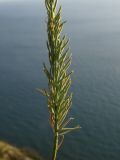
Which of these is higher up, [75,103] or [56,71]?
[56,71]

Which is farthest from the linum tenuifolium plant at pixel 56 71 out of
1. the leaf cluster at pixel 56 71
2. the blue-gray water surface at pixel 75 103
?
the blue-gray water surface at pixel 75 103

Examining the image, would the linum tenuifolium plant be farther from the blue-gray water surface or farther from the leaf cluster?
the blue-gray water surface

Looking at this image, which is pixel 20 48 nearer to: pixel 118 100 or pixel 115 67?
pixel 115 67

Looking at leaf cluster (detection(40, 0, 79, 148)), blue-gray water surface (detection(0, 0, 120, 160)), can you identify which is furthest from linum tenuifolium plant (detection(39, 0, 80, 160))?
blue-gray water surface (detection(0, 0, 120, 160))

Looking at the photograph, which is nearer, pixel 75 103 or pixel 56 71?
pixel 56 71

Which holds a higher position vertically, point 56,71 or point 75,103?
point 56,71

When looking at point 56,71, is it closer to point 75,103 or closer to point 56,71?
point 56,71

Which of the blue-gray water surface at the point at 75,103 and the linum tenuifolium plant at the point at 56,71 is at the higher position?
the linum tenuifolium plant at the point at 56,71

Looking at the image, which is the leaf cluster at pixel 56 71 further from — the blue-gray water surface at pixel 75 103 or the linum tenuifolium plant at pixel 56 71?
the blue-gray water surface at pixel 75 103

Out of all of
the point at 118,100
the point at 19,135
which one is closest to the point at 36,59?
the point at 118,100

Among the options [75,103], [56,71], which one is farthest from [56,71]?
[75,103]

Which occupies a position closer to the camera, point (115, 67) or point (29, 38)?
point (115, 67)
